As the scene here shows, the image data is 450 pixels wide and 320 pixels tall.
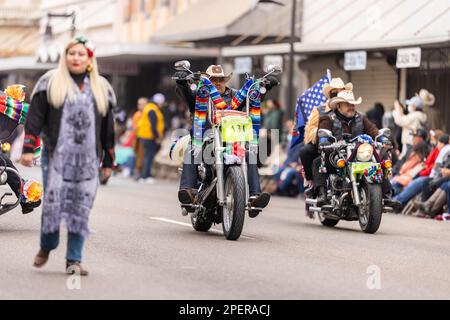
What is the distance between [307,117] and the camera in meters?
18.2

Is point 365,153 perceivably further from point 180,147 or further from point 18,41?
point 18,41

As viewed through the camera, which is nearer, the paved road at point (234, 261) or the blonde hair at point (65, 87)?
the paved road at point (234, 261)

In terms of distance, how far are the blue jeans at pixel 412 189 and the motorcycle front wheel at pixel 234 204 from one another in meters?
7.64

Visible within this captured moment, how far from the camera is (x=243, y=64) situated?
31984 millimetres

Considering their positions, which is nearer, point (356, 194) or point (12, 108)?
point (12, 108)

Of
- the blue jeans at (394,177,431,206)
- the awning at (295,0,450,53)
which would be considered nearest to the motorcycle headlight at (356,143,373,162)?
the blue jeans at (394,177,431,206)

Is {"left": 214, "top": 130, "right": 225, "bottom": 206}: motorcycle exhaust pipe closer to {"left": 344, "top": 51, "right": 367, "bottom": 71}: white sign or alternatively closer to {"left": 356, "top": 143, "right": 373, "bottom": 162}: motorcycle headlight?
{"left": 356, "top": 143, "right": 373, "bottom": 162}: motorcycle headlight

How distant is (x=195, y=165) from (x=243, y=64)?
57.3 ft

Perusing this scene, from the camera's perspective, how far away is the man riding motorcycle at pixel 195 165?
1414 cm

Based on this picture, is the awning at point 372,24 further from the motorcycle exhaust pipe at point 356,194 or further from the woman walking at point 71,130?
the woman walking at point 71,130

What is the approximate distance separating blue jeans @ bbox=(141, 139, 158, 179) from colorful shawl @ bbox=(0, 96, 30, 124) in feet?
53.4

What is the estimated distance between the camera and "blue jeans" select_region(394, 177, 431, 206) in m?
21.1

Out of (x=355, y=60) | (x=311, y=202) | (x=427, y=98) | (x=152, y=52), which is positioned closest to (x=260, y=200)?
(x=311, y=202)

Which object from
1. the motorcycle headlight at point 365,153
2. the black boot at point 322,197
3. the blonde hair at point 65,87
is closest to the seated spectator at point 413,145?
the black boot at point 322,197
